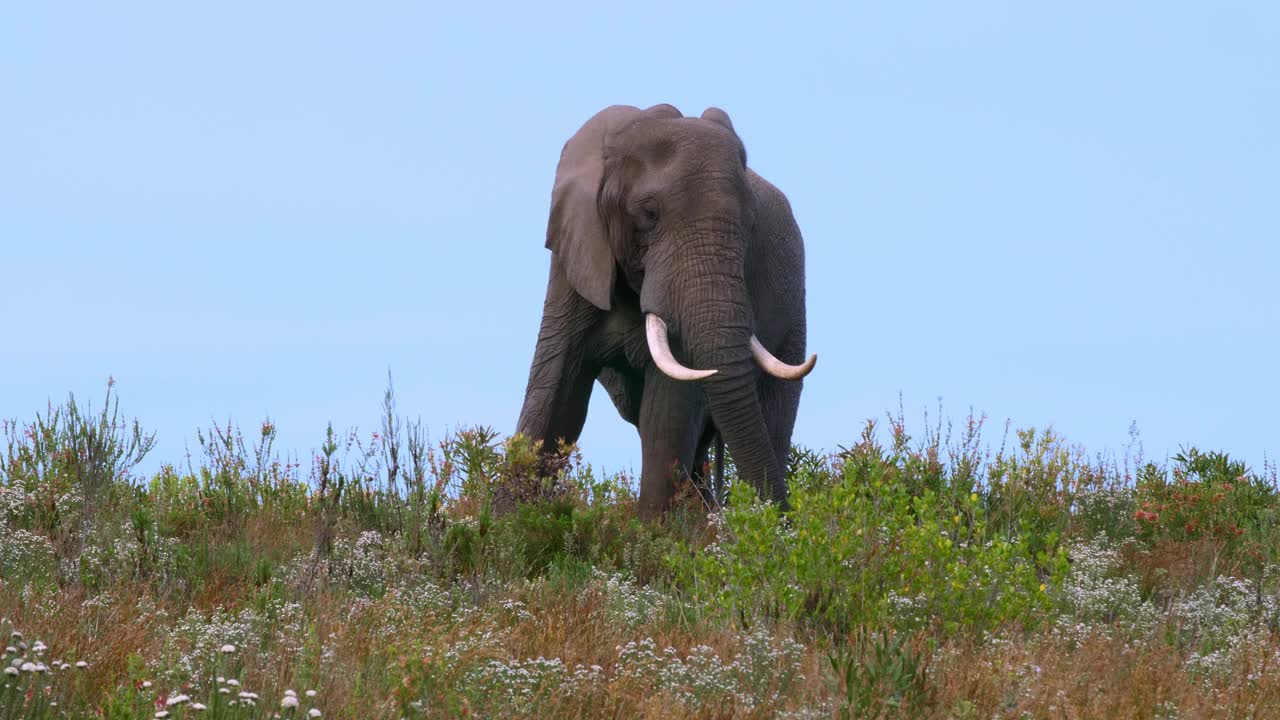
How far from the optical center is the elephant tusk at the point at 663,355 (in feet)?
33.5

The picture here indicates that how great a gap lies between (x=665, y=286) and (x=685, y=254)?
0.91 feet

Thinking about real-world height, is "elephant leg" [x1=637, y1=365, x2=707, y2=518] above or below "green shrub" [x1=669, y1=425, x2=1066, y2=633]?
above

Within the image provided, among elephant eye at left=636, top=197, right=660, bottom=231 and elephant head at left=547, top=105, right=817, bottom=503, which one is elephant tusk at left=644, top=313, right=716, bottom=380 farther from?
elephant eye at left=636, top=197, right=660, bottom=231

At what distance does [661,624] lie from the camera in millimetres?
7301

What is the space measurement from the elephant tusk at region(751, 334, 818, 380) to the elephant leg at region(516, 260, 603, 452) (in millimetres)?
1294

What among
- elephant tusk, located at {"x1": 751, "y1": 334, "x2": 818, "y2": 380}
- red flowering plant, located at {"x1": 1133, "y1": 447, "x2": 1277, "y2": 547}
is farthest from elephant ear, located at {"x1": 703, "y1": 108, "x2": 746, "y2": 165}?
red flowering plant, located at {"x1": 1133, "y1": 447, "x2": 1277, "y2": 547}

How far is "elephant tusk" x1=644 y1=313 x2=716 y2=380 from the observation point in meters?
10.2

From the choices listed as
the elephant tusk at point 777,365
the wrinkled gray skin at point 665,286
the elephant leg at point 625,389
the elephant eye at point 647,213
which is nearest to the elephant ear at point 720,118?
the wrinkled gray skin at point 665,286

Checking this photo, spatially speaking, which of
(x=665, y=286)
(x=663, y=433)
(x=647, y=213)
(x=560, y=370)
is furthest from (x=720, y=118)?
(x=663, y=433)

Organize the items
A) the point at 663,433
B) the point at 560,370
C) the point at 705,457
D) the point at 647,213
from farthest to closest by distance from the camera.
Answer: the point at 705,457, the point at 560,370, the point at 663,433, the point at 647,213

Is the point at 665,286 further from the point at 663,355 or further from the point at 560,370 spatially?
the point at 560,370

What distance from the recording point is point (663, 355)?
34.3 feet

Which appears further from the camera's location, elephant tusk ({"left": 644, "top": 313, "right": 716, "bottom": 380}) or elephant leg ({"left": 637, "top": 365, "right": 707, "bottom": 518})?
elephant leg ({"left": 637, "top": 365, "right": 707, "bottom": 518})

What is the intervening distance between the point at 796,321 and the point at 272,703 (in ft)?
24.8
